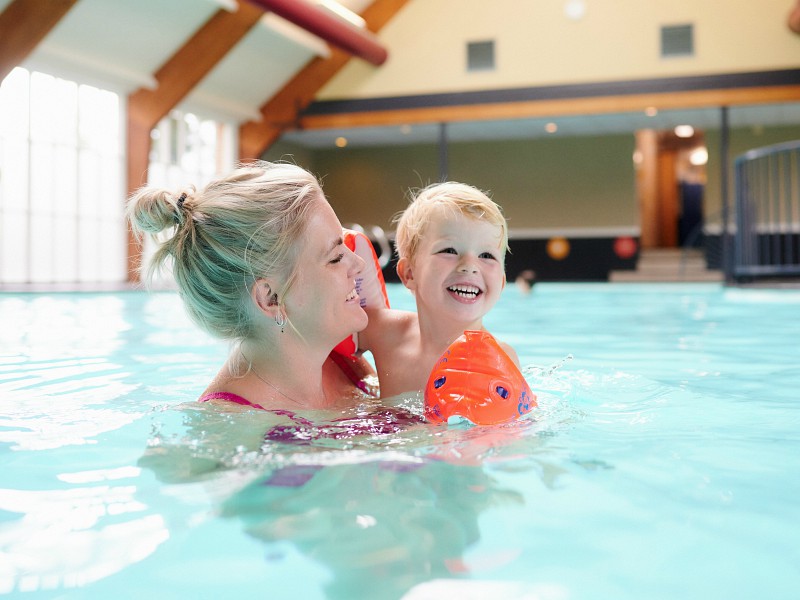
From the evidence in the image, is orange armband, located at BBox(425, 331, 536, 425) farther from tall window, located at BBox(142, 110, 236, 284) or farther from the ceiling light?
the ceiling light

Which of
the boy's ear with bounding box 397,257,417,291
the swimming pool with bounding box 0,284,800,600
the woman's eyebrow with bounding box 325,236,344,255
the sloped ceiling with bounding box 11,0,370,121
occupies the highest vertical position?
the sloped ceiling with bounding box 11,0,370,121

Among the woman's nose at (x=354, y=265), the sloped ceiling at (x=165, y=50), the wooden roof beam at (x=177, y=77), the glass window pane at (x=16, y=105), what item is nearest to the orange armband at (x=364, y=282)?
the woman's nose at (x=354, y=265)

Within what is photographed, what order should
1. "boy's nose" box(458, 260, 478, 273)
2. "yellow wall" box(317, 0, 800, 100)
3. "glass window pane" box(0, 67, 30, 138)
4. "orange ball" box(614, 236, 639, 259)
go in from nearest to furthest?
"boy's nose" box(458, 260, 478, 273), "glass window pane" box(0, 67, 30, 138), "yellow wall" box(317, 0, 800, 100), "orange ball" box(614, 236, 639, 259)

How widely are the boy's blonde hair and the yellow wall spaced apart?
12.7 m

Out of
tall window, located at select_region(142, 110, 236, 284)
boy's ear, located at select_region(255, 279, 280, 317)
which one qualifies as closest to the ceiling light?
tall window, located at select_region(142, 110, 236, 284)

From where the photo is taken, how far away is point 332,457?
5.17 feet

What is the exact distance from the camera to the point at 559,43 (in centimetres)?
1452

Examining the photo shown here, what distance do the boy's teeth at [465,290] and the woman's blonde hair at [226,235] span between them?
55 cm

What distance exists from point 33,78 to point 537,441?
11576 mm

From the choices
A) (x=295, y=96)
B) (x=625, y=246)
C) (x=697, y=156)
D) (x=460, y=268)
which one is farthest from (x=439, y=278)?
(x=697, y=156)

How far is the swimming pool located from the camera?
1.08 m

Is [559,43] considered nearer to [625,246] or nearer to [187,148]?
[625,246]

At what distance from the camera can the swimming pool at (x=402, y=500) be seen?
3.55 ft

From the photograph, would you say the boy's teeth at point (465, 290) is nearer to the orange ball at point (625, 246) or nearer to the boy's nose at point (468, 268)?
the boy's nose at point (468, 268)
